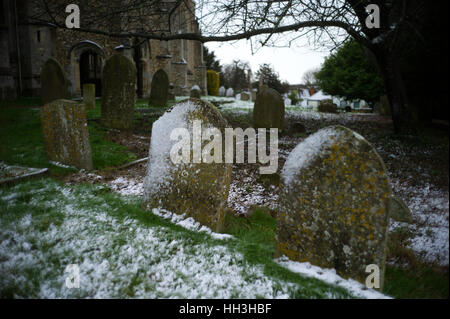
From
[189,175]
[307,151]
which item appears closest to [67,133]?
[189,175]

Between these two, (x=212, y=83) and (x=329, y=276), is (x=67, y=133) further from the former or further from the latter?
(x=212, y=83)

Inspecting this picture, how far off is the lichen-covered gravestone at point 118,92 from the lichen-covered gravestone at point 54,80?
8.29 feet

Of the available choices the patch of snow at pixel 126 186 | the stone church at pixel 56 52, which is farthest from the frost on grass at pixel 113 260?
the stone church at pixel 56 52

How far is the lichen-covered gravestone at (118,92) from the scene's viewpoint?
329 inches

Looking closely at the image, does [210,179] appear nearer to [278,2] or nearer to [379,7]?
[278,2]

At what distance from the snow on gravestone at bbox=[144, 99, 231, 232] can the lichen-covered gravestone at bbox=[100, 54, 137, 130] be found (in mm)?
5185

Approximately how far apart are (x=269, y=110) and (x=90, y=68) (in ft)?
56.7

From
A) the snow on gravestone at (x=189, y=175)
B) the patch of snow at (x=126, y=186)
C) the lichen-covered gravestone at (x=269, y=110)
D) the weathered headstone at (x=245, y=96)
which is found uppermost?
the weathered headstone at (x=245, y=96)

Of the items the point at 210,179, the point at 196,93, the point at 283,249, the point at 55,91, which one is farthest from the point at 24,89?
the point at 283,249

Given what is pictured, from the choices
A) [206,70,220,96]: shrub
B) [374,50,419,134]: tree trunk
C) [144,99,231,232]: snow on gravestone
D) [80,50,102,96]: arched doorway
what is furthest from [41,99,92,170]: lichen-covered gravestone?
[206,70,220,96]: shrub

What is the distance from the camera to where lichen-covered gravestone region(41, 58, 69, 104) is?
10000 mm

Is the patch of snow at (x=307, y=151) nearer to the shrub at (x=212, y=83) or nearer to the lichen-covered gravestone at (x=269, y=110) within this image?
the lichen-covered gravestone at (x=269, y=110)

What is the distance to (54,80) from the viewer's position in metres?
10.1
